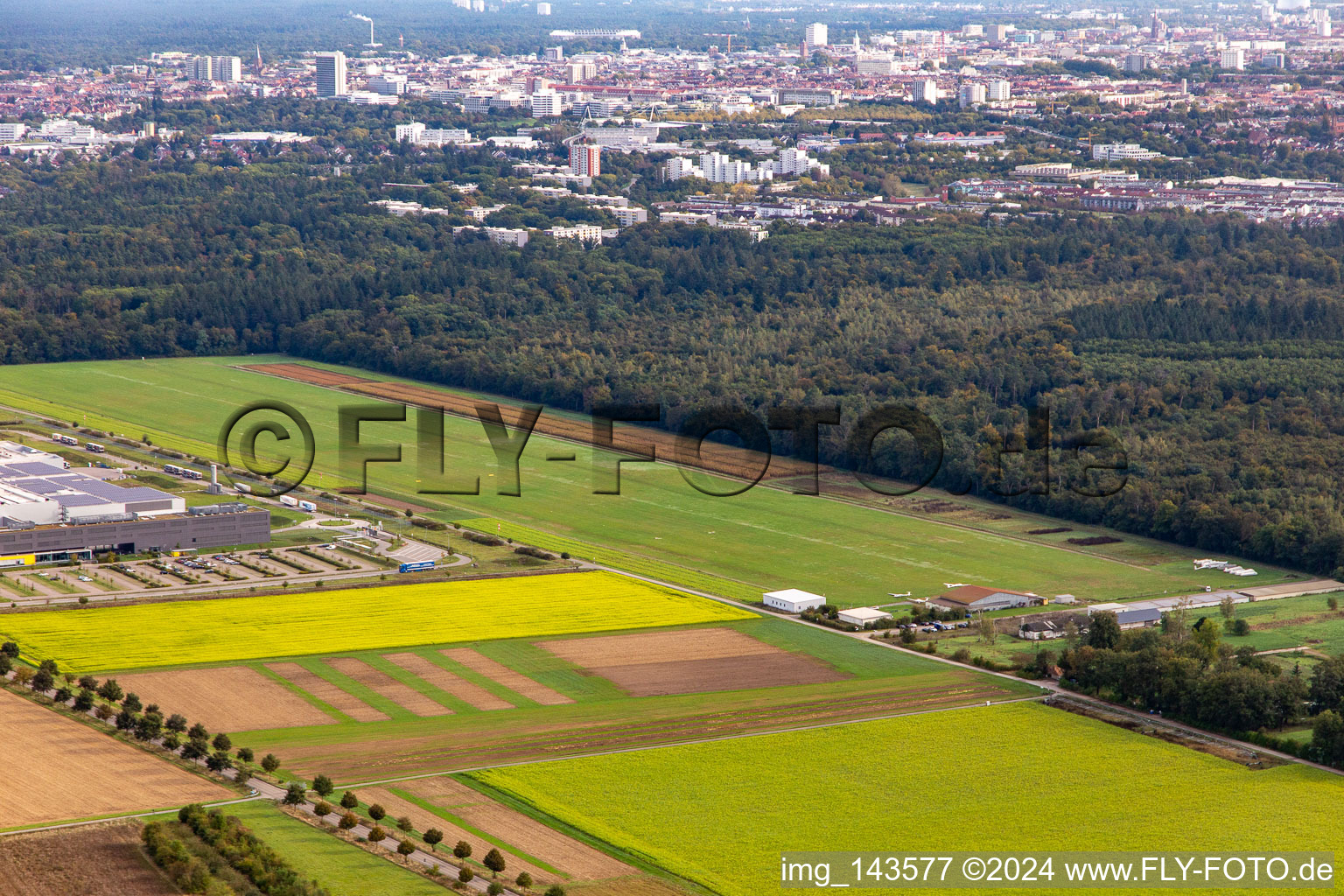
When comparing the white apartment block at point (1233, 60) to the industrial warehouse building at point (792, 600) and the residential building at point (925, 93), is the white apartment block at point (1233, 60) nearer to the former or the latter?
the residential building at point (925, 93)

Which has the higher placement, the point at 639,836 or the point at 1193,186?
the point at 1193,186

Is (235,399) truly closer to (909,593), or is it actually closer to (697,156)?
(909,593)

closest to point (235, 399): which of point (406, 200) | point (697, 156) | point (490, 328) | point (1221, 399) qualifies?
point (490, 328)

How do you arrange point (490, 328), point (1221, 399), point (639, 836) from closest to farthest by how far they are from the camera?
point (639, 836) < point (1221, 399) < point (490, 328)

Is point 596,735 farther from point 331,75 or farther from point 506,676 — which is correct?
point 331,75

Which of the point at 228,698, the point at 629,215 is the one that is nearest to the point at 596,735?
the point at 228,698

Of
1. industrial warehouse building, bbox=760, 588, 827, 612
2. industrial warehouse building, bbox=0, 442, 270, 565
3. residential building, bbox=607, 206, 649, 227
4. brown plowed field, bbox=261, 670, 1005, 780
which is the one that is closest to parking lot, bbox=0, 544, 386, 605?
industrial warehouse building, bbox=0, 442, 270, 565
